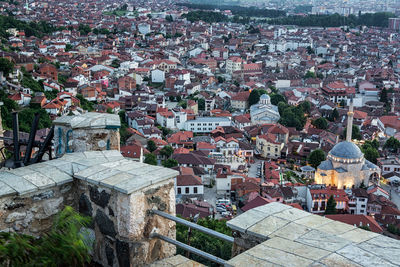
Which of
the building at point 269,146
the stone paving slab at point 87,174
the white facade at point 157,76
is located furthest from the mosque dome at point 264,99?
the stone paving slab at point 87,174

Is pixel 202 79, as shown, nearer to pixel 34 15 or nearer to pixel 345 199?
pixel 345 199

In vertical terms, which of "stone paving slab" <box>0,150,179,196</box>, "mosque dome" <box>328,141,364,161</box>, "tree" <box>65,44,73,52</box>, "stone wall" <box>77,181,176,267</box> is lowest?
"mosque dome" <box>328,141,364,161</box>

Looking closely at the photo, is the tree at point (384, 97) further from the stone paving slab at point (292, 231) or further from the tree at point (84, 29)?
the stone paving slab at point (292, 231)

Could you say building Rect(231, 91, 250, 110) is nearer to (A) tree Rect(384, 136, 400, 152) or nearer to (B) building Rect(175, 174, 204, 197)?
(A) tree Rect(384, 136, 400, 152)

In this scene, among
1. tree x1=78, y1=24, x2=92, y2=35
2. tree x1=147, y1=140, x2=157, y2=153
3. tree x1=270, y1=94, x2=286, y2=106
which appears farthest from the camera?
tree x1=78, y1=24, x2=92, y2=35

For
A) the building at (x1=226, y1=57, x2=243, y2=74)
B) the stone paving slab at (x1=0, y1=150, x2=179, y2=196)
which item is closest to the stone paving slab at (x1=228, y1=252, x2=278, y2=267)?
the stone paving slab at (x1=0, y1=150, x2=179, y2=196)

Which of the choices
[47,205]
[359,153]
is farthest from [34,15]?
[47,205]
